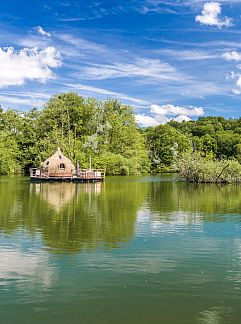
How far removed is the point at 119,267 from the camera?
1100cm

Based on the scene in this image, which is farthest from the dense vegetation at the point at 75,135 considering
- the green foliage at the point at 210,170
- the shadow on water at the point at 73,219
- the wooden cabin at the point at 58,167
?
the shadow on water at the point at 73,219

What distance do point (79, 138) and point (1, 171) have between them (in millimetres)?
13844

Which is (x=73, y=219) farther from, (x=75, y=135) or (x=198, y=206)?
(x=75, y=135)

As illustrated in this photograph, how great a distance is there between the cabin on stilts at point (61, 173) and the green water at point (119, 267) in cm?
2458

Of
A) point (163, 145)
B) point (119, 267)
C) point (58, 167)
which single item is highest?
point (163, 145)

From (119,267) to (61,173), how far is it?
120 feet

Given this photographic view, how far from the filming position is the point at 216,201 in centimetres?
2658

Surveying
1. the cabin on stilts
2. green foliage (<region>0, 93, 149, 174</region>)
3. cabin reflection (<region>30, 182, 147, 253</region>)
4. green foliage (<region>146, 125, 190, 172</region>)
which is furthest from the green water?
green foliage (<region>146, 125, 190, 172</region>)

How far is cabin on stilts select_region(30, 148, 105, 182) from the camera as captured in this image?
45250 mm

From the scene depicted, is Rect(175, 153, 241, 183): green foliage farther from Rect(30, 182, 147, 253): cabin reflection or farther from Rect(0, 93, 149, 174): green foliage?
Rect(0, 93, 149, 174): green foliage

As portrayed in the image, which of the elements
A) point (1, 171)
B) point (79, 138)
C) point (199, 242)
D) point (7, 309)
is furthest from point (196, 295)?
point (79, 138)

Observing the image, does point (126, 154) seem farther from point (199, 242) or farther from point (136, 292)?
point (136, 292)

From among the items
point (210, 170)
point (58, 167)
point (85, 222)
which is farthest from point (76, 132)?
point (85, 222)

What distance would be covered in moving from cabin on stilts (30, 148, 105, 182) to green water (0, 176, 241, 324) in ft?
80.6
